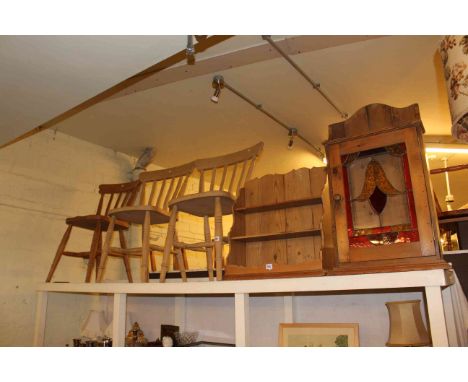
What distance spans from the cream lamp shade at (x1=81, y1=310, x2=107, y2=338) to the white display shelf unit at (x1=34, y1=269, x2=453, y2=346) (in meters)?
0.49

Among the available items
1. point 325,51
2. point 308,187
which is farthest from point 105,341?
point 325,51

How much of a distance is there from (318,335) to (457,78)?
149 centimetres

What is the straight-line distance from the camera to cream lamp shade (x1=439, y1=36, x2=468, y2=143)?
1361 millimetres

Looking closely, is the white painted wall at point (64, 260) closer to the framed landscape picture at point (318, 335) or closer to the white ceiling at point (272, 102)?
the framed landscape picture at point (318, 335)

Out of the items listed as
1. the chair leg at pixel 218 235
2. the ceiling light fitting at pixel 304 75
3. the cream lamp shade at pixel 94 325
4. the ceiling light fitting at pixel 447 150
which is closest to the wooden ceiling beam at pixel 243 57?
the ceiling light fitting at pixel 304 75

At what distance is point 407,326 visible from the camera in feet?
6.09

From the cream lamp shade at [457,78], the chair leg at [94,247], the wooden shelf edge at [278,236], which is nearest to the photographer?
the cream lamp shade at [457,78]

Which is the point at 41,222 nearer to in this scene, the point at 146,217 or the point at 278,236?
the point at 146,217

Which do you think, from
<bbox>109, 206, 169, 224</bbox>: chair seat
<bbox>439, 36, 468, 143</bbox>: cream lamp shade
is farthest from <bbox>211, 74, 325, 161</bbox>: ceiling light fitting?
<bbox>439, 36, 468, 143</bbox>: cream lamp shade

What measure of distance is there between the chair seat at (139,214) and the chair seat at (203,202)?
0.21 meters

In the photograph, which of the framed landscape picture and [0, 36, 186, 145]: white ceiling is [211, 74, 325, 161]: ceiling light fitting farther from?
the framed landscape picture

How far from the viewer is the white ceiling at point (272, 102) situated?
116 inches
